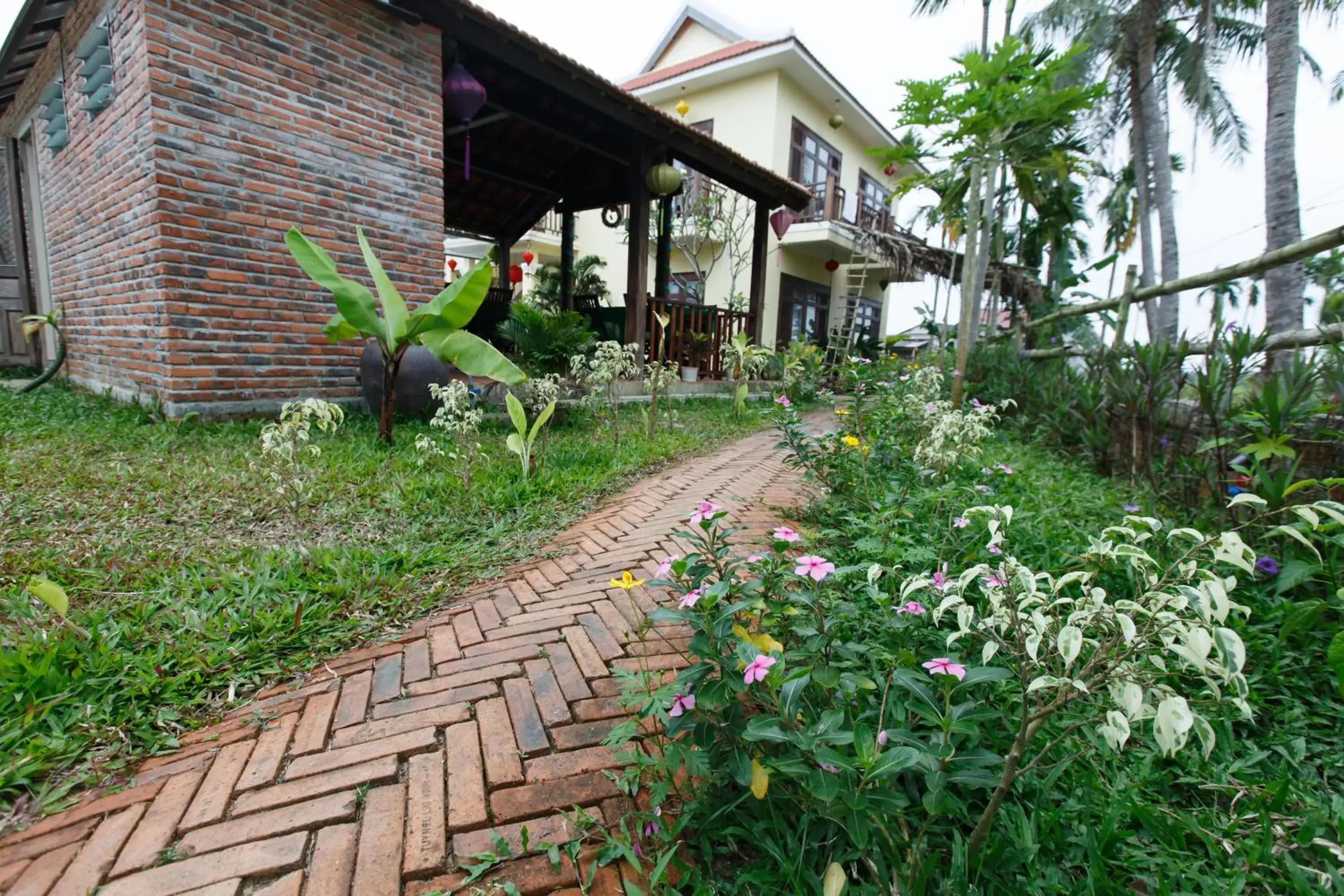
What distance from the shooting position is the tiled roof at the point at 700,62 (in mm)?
12414

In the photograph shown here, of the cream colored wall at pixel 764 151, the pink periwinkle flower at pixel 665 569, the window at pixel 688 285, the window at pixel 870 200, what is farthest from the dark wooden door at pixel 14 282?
the window at pixel 870 200

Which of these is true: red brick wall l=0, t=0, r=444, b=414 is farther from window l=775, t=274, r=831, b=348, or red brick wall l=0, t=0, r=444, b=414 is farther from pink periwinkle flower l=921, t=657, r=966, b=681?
window l=775, t=274, r=831, b=348

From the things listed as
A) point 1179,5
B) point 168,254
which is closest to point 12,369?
point 168,254

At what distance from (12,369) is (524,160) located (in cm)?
722

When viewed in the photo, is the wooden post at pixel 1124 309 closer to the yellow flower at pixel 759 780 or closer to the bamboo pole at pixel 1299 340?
the bamboo pole at pixel 1299 340

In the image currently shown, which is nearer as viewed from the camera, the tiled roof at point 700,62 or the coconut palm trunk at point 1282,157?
the coconut palm trunk at point 1282,157

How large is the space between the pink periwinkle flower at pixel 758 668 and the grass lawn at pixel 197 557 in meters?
1.56

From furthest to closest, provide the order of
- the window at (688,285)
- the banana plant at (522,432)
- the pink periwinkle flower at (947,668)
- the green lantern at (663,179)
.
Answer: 1. the window at (688,285)
2. the green lantern at (663,179)
3. the banana plant at (522,432)
4. the pink periwinkle flower at (947,668)

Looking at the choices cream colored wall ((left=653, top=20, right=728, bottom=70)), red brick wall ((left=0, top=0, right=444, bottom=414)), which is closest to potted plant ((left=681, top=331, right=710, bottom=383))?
red brick wall ((left=0, top=0, right=444, bottom=414))

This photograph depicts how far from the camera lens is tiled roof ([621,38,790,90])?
40.7 ft

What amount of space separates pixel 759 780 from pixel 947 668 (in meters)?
0.43

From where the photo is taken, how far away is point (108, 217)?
5.20m

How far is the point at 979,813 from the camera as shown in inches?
53.5

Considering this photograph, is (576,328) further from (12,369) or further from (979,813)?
(12,369)
